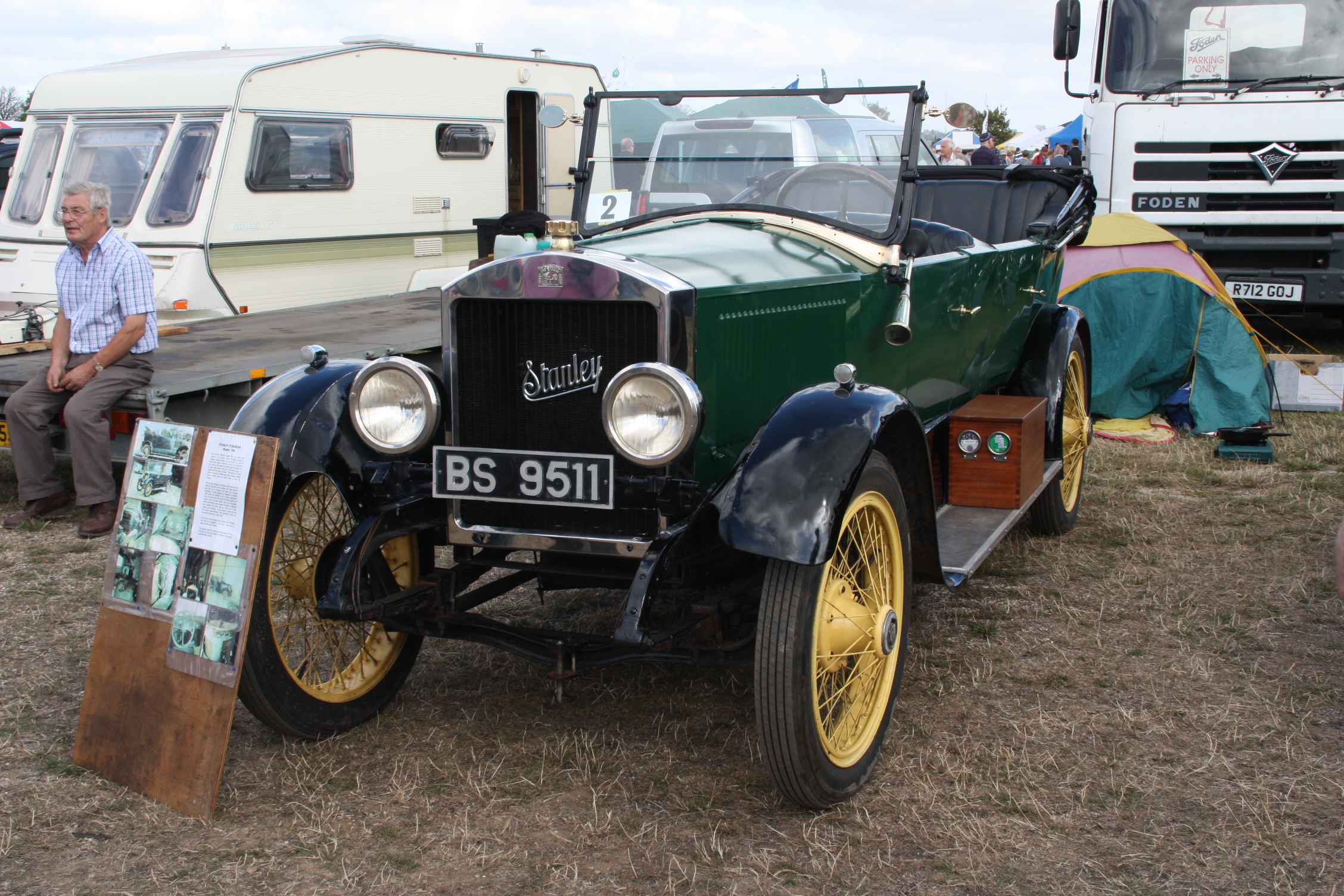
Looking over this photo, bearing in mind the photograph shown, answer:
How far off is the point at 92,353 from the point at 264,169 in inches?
118

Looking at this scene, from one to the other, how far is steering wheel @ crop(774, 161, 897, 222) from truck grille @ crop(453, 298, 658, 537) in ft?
4.12

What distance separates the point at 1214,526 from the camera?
5.54m

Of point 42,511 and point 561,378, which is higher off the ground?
point 561,378

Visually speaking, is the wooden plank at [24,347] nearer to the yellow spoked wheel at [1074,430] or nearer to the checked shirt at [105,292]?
the checked shirt at [105,292]

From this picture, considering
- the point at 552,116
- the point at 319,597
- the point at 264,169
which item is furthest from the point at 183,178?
the point at 319,597

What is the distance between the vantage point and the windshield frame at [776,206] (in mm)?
3967

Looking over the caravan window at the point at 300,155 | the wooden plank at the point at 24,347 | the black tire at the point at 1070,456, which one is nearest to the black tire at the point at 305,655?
the black tire at the point at 1070,456

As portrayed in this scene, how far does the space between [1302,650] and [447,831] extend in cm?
296

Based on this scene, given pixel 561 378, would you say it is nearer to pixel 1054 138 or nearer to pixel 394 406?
pixel 394 406

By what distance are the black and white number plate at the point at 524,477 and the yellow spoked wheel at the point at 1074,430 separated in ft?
10.5

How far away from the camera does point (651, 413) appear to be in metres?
2.92

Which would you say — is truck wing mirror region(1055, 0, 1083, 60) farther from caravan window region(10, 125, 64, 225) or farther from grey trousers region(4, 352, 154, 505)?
caravan window region(10, 125, 64, 225)

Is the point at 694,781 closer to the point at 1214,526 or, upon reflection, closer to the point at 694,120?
the point at 694,120

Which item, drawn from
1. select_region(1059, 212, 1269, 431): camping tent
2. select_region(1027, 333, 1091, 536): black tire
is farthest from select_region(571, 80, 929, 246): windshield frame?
select_region(1059, 212, 1269, 431): camping tent
